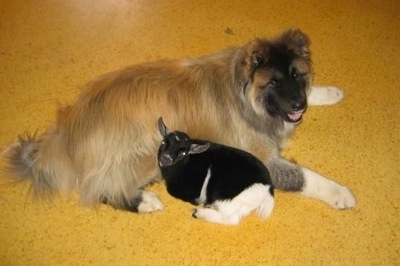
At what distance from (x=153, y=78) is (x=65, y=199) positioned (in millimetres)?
833

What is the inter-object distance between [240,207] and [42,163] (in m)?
0.94

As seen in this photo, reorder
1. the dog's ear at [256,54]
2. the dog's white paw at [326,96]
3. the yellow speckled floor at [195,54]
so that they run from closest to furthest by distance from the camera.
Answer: the dog's ear at [256,54]
the yellow speckled floor at [195,54]
the dog's white paw at [326,96]

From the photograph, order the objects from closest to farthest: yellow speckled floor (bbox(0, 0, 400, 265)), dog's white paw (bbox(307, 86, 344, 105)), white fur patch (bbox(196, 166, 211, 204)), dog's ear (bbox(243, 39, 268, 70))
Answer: dog's ear (bbox(243, 39, 268, 70)), white fur patch (bbox(196, 166, 211, 204)), yellow speckled floor (bbox(0, 0, 400, 265)), dog's white paw (bbox(307, 86, 344, 105))

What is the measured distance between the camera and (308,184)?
1974 millimetres

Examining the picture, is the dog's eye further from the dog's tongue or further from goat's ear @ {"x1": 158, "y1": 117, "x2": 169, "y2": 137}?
goat's ear @ {"x1": 158, "y1": 117, "x2": 169, "y2": 137}

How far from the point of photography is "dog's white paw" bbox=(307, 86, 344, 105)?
2.37m

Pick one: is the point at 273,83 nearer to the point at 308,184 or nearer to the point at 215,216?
the point at 308,184

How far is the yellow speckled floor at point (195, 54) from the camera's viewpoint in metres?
1.91

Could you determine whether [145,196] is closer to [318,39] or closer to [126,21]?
[126,21]

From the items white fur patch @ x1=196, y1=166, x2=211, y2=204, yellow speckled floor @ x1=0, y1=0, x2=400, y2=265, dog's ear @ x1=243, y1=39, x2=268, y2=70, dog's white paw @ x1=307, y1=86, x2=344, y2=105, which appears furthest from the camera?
dog's white paw @ x1=307, y1=86, x2=344, y2=105

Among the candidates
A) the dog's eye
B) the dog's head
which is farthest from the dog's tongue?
the dog's eye

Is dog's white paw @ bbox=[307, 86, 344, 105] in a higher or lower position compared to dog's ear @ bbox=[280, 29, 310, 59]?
lower

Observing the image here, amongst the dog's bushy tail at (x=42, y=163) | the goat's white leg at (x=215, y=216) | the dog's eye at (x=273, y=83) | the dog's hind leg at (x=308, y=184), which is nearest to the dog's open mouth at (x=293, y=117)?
the dog's eye at (x=273, y=83)

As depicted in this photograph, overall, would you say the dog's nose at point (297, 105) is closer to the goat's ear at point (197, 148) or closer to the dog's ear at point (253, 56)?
the dog's ear at point (253, 56)
